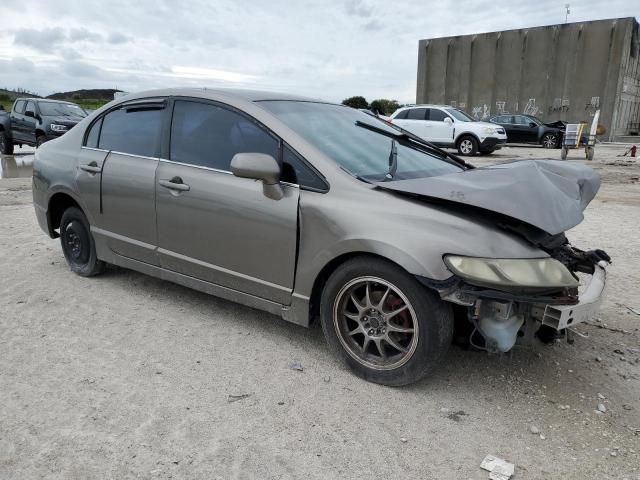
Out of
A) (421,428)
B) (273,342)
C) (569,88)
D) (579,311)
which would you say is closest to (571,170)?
(579,311)

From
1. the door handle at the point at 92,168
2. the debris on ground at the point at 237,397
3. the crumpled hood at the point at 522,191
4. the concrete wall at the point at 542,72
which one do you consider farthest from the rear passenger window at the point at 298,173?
the concrete wall at the point at 542,72

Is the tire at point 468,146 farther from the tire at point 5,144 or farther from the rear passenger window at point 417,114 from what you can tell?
the tire at point 5,144

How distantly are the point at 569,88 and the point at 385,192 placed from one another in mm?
33625

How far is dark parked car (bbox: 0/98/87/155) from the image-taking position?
1580cm

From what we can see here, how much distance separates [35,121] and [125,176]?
1400cm

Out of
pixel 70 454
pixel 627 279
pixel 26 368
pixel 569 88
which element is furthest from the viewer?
pixel 569 88

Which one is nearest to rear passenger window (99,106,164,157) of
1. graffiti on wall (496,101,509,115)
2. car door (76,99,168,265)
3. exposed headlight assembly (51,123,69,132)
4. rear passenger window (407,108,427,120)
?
car door (76,99,168,265)

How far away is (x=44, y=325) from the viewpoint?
385 centimetres

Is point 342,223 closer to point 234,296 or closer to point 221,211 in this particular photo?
point 221,211

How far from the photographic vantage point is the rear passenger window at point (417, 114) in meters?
19.6

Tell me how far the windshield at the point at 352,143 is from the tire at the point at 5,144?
1652 cm

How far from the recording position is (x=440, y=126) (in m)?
19.3

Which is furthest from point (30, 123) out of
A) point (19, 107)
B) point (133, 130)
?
point (133, 130)

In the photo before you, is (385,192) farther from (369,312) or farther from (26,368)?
(26,368)
